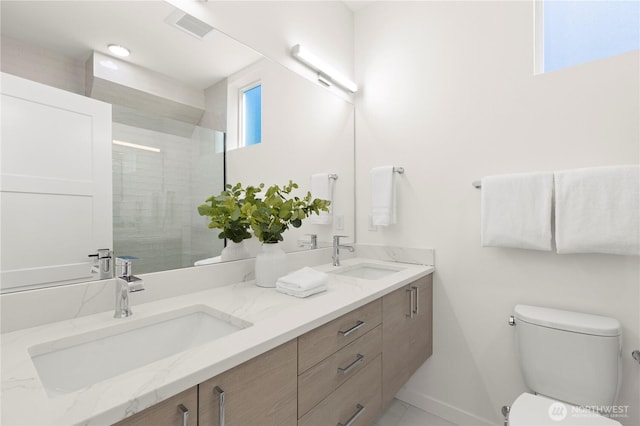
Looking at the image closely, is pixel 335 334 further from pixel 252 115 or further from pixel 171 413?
pixel 252 115

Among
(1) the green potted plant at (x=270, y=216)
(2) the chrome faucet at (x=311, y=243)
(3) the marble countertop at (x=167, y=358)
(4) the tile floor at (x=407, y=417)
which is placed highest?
(1) the green potted plant at (x=270, y=216)

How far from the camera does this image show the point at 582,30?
4.95 ft

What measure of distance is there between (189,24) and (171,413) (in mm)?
1384

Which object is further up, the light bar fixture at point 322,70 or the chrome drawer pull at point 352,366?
the light bar fixture at point 322,70

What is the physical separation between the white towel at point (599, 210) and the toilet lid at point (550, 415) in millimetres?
605

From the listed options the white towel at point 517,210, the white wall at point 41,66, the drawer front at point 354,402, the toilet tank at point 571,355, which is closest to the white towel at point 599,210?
the white towel at point 517,210

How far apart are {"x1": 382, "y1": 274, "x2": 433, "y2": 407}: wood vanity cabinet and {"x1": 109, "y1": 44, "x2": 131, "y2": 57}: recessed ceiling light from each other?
4.47 feet

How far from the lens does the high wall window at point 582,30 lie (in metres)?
1.41

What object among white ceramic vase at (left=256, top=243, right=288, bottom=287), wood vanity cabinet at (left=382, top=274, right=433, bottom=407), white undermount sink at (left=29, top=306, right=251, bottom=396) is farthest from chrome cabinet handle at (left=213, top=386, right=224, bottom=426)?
wood vanity cabinet at (left=382, top=274, right=433, bottom=407)

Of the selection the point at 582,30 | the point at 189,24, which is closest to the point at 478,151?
the point at 582,30

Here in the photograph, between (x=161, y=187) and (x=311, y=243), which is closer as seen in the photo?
(x=161, y=187)

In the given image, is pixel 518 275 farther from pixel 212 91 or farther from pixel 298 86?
pixel 212 91

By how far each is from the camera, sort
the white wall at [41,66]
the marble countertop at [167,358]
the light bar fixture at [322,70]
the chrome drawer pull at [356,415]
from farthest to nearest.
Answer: the light bar fixture at [322,70] < the chrome drawer pull at [356,415] < the white wall at [41,66] < the marble countertop at [167,358]

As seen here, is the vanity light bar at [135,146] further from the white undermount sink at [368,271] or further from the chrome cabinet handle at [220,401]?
the white undermount sink at [368,271]
